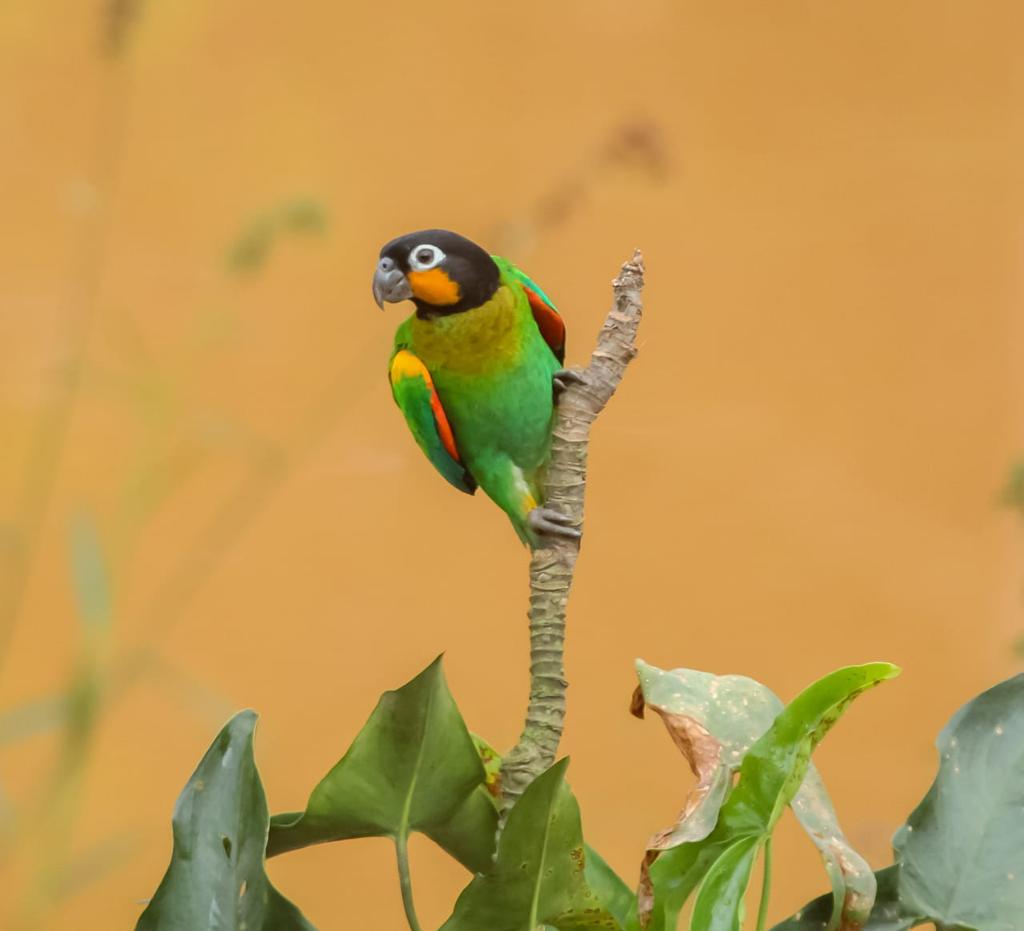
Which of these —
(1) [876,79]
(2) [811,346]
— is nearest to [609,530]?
(2) [811,346]

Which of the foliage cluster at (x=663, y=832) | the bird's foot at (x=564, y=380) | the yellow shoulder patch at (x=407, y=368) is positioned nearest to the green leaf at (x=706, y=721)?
the foliage cluster at (x=663, y=832)

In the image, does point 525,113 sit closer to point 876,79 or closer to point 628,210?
point 628,210

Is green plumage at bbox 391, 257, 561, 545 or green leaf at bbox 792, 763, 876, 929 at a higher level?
green plumage at bbox 391, 257, 561, 545

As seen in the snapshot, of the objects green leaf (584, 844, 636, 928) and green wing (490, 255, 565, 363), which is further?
green wing (490, 255, 565, 363)

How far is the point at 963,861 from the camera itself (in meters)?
0.57

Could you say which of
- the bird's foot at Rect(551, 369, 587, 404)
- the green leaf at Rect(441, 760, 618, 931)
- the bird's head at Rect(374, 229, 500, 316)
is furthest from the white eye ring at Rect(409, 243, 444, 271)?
the green leaf at Rect(441, 760, 618, 931)

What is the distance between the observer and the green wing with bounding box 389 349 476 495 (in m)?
0.74

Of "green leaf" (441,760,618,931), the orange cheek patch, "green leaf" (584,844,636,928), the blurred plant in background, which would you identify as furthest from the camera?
the blurred plant in background

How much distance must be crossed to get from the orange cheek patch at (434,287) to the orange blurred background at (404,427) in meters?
0.58

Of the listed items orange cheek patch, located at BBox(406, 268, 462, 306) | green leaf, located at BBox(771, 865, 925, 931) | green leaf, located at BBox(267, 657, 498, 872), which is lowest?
green leaf, located at BBox(771, 865, 925, 931)

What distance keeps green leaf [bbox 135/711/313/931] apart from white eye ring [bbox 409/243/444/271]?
297 mm

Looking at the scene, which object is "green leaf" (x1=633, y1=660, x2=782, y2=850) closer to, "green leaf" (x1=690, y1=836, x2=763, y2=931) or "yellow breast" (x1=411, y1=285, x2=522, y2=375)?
"green leaf" (x1=690, y1=836, x2=763, y2=931)

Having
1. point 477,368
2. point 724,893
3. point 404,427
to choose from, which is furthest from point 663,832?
point 404,427

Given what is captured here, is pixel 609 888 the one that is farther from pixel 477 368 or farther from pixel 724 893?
pixel 477 368
